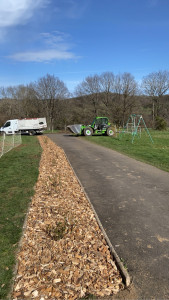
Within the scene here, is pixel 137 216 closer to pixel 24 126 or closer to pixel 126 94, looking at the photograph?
pixel 24 126

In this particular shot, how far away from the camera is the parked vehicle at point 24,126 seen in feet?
106

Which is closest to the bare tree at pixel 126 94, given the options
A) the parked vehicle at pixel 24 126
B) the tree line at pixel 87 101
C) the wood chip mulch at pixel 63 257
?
the tree line at pixel 87 101

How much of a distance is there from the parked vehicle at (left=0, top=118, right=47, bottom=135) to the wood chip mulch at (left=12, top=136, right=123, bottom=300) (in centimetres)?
2789

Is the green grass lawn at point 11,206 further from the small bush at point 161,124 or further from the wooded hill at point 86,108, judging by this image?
the wooded hill at point 86,108

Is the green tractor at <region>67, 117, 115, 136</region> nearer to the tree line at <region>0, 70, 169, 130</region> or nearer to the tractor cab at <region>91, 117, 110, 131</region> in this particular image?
the tractor cab at <region>91, 117, 110, 131</region>

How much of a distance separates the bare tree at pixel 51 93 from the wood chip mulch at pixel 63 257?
51647mm

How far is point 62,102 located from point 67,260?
54.4 meters

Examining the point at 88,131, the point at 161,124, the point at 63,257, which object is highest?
the point at 161,124

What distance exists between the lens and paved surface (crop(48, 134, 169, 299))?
3.34 m

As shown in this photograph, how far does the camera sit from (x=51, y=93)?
187 feet

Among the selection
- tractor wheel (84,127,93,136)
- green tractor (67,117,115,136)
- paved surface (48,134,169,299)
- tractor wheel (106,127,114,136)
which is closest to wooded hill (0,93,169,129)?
green tractor (67,117,115,136)

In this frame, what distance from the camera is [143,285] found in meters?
3.13

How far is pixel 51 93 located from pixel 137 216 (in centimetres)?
5511

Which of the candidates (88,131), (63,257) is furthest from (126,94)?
(63,257)
